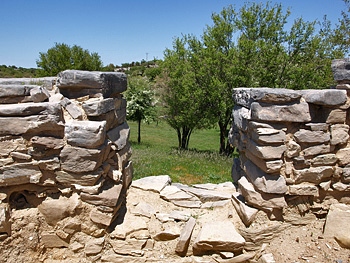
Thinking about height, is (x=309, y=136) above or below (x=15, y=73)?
below

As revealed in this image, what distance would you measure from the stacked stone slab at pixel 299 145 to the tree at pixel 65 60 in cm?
1984

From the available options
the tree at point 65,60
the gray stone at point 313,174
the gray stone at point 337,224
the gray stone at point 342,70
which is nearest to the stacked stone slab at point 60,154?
the gray stone at point 313,174

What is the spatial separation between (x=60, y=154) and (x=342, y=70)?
4.59 meters

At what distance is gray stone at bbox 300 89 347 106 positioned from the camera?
441cm

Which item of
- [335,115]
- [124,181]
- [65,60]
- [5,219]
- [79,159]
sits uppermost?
[65,60]

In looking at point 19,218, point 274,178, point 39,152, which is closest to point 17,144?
point 39,152

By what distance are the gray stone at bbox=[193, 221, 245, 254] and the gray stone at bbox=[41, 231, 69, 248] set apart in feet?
6.56

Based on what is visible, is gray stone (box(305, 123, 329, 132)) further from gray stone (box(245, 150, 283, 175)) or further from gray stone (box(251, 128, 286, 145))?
gray stone (box(245, 150, 283, 175))

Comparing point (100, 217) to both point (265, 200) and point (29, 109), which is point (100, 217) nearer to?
point (29, 109)

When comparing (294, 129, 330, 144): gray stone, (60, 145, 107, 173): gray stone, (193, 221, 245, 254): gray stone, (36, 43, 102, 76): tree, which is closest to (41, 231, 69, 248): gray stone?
(60, 145, 107, 173): gray stone

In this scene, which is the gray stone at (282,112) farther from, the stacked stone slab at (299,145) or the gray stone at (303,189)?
the gray stone at (303,189)

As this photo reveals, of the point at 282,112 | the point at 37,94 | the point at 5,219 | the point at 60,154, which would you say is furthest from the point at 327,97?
the point at 5,219

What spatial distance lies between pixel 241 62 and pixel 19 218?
11.6 m

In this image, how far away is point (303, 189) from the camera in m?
4.56
